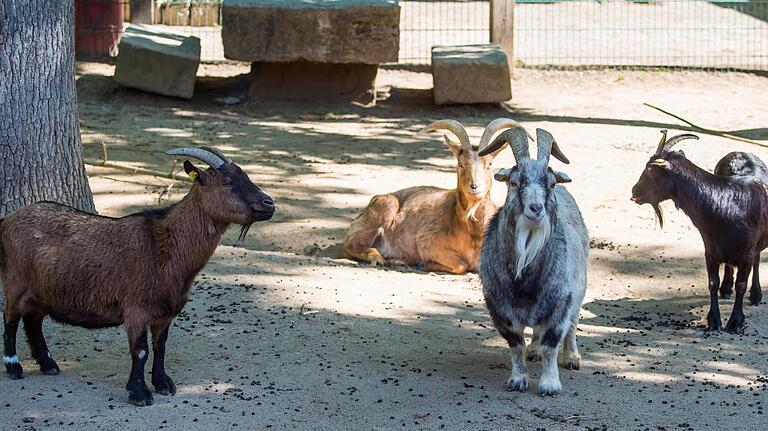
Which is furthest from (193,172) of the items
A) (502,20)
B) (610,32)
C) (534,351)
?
(610,32)

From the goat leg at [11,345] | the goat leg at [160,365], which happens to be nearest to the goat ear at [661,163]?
the goat leg at [160,365]

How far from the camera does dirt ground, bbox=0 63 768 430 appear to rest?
18.7 ft

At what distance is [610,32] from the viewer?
18.0 metres

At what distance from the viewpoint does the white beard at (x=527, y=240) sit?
6.01m

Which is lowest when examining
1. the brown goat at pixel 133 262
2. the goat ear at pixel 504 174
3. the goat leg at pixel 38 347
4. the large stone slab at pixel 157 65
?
the goat leg at pixel 38 347

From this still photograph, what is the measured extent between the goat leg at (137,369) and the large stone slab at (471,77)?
9.45 metres

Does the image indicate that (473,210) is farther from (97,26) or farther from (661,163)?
(97,26)

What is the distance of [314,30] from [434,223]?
17.9 feet

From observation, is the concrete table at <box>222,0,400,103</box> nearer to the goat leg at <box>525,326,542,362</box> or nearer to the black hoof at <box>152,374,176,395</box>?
the goat leg at <box>525,326,542,362</box>

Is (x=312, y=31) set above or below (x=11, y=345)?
above

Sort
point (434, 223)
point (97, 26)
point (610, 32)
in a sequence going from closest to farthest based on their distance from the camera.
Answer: point (434, 223) → point (97, 26) → point (610, 32)

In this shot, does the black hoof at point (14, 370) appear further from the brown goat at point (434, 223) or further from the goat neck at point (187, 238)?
the brown goat at point (434, 223)

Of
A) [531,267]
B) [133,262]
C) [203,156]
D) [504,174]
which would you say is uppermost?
[203,156]

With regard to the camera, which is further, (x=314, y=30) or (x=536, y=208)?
(x=314, y=30)
